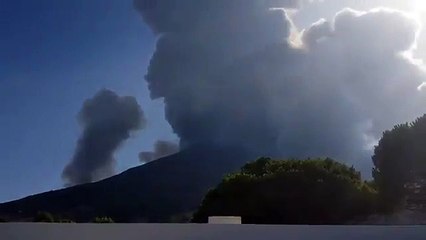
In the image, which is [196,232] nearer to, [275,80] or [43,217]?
[43,217]

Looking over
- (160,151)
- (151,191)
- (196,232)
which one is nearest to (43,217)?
(151,191)

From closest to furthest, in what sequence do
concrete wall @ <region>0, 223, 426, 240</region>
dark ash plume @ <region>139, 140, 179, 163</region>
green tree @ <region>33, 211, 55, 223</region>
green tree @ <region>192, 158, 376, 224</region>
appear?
1. concrete wall @ <region>0, 223, 426, 240</region>
2. green tree @ <region>33, 211, 55, 223</region>
3. green tree @ <region>192, 158, 376, 224</region>
4. dark ash plume @ <region>139, 140, 179, 163</region>

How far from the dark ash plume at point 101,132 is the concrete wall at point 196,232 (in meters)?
8.98

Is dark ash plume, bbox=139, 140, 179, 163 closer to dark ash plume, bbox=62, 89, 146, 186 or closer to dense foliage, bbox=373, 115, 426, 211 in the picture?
dark ash plume, bbox=62, 89, 146, 186

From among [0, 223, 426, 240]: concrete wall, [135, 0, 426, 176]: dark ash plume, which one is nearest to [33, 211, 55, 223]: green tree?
[135, 0, 426, 176]: dark ash plume

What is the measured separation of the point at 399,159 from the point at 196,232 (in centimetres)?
1112

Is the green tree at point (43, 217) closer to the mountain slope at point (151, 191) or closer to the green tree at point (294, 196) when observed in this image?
the mountain slope at point (151, 191)

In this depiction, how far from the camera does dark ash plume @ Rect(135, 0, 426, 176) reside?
54.8 ft

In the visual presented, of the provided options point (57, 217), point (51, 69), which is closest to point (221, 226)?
point (51, 69)

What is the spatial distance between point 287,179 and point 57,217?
5421 millimetres

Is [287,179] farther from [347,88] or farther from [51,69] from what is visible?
[51,69]

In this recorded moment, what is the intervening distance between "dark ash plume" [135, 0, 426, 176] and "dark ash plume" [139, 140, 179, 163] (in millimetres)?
389

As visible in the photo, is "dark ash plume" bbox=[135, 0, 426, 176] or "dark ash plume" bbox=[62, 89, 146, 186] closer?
"dark ash plume" bbox=[62, 89, 146, 186]

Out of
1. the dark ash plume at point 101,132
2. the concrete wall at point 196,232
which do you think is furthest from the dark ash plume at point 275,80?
the concrete wall at point 196,232
